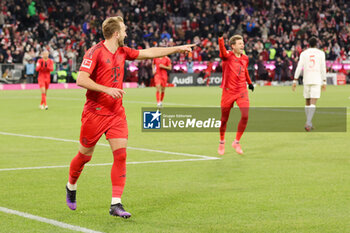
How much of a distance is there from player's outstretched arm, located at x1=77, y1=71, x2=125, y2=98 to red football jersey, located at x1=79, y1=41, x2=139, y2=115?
143 millimetres

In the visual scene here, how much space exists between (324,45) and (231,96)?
4296 centimetres

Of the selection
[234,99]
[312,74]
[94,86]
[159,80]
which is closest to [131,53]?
[94,86]

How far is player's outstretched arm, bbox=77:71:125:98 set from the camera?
7277 millimetres

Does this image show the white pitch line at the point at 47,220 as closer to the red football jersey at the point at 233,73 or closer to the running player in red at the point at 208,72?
the red football jersey at the point at 233,73

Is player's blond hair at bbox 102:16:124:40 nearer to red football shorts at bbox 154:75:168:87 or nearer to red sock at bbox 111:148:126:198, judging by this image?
red sock at bbox 111:148:126:198

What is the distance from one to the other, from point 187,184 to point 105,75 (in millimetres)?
2717

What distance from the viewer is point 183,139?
51.7ft

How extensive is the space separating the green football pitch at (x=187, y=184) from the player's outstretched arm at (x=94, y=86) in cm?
136

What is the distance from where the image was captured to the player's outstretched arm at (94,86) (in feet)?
23.9

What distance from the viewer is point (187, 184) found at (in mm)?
9812

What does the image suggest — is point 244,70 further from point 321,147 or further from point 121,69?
point 121,69

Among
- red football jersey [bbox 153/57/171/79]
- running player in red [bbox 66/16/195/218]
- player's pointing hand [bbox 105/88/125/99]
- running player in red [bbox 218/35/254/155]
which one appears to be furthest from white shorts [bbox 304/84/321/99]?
player's pointing hand [bbox 105/88/125/99]

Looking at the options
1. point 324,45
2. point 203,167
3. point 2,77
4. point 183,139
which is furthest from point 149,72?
point 203,167

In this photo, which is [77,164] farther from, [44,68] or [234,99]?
[44,68]
